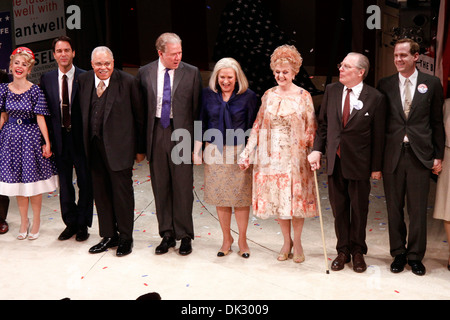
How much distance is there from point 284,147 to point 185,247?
3.63ft

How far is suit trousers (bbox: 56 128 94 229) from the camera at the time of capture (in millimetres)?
5375

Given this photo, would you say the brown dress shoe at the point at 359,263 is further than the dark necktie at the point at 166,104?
No

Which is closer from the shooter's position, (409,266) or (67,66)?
(409,266)

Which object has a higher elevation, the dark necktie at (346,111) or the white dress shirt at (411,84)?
the white dress shirt at (411,84)

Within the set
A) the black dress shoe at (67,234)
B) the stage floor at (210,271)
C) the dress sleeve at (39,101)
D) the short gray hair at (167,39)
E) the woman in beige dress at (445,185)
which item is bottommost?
the stage floor at (210,271)

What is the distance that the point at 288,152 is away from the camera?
478 centimetres

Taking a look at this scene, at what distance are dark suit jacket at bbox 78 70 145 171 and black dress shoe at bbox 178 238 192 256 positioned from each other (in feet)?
2.34

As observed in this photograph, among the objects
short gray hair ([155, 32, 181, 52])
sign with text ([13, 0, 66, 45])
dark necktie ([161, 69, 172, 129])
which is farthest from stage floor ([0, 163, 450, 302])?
sign with text ([13, 0, 66, 45])

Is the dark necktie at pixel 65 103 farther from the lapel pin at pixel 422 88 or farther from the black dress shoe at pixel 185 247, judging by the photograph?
the lapel pin at pixel 422 88

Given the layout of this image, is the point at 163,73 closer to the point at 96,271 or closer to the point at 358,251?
the point at 96,271

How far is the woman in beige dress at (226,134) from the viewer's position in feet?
15.8

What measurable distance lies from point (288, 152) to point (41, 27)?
15.0 feet

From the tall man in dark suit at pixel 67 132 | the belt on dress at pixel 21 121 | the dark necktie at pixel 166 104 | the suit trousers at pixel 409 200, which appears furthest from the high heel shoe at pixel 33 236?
the suit trousers at pixel 409 200

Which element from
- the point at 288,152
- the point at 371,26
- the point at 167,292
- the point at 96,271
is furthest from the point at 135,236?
the point at 371,26
